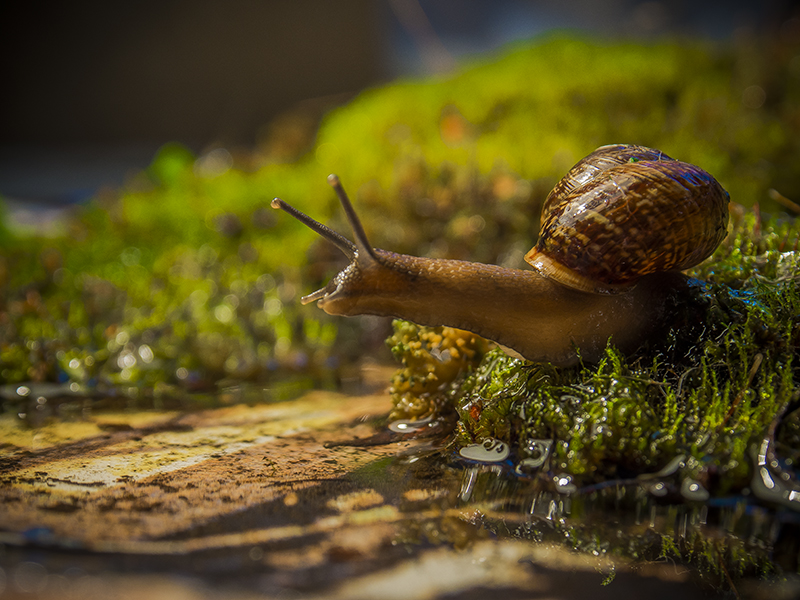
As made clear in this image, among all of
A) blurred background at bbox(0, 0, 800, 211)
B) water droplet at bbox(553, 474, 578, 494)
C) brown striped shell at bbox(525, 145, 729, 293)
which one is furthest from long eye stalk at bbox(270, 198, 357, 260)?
blurred background at bbox(0, 0, 800, 211)

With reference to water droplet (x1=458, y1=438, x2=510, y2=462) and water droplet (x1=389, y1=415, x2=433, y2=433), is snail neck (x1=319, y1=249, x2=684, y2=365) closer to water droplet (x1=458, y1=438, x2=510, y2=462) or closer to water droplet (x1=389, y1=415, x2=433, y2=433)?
water droplet (x1=458, y1=438, x2=510, y2=462)

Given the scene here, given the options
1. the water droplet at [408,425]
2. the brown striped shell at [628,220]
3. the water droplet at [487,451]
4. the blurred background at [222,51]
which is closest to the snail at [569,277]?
the brown striped shell at [628,220]

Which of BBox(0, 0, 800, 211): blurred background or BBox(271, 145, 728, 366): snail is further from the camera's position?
BBox(0, 0, 800, 211): blurred background

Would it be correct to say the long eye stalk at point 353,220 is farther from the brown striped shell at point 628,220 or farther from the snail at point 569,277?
the brown striped shell at point 628,220

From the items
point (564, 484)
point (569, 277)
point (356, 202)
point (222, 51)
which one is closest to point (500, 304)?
point (569, 277)

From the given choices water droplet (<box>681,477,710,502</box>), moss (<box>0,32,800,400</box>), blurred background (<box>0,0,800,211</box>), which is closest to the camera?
water droplet (<box>681,477,710,502</box>)

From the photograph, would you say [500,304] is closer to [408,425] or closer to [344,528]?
[408,425]
